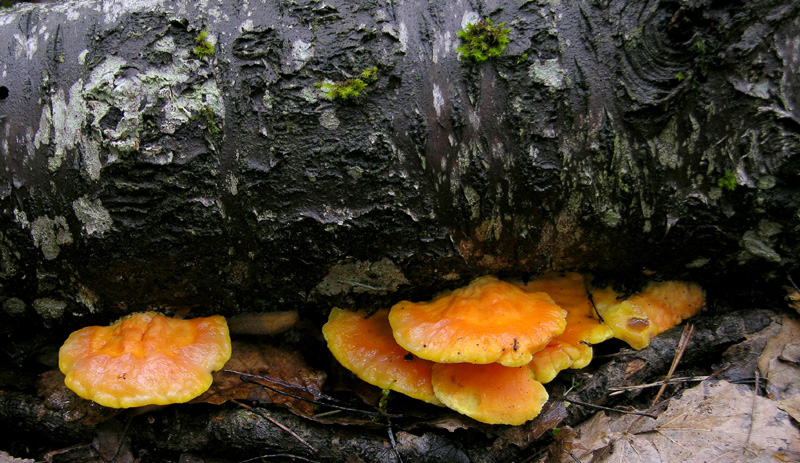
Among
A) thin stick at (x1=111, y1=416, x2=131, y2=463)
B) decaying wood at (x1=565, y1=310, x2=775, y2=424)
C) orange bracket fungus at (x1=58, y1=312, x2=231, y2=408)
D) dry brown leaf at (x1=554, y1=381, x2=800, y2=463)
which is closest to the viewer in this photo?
dry brown leaf at (x1=554, y1=381, x2=800, y2=463)

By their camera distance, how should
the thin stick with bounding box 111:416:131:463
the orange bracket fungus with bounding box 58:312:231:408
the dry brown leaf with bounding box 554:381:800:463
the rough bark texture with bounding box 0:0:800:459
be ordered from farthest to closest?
the thin stick with bounding box 111:416:131:463 < the orange bracket fungus with bounding box 58:312:231:408 < the dry brown leaf with bounding box 554:381:800:463 < the rough bark texture with bounding box 0:0:800:459

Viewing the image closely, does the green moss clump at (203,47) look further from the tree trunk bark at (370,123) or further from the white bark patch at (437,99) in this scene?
the white bark patch at (437,99)

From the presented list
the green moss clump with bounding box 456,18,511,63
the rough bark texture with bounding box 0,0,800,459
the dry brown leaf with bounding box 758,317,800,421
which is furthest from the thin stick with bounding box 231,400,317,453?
the dry brown leaf with bounding box 758,317,800,421

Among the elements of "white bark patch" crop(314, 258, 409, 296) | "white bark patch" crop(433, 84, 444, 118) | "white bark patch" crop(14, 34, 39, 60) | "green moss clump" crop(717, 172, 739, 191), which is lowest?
"white bark patch" crop(314, 258, 409, 296)

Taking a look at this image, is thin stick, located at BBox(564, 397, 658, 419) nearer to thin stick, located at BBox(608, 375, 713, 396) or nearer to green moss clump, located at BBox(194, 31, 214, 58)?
thin stick, located at BBox(608, 375, 713, 396)

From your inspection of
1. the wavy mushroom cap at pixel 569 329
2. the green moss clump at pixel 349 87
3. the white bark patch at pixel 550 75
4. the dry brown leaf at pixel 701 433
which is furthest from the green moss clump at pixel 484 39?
the dry brown leaf at pixel 701 433

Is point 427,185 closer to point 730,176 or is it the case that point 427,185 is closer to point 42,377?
point 730,176

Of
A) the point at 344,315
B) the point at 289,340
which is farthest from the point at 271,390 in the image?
the point at 344,315
